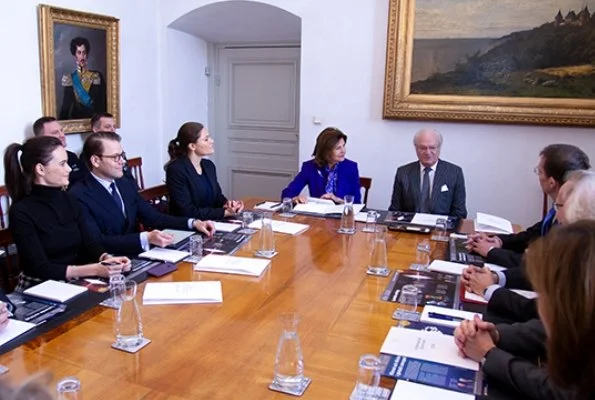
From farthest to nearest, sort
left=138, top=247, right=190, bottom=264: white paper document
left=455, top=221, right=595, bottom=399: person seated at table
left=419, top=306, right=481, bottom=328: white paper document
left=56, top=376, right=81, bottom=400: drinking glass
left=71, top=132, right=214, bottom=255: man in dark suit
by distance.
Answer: left=71, top=132, right=214, bottom=255: man in dark suit < left=138, top=247, right=190, bottom=264: white paper document < left=419, top=306, right=481, bottom=328: white paper document < left=56, top=376, right=81, bottom=400: drinking glass < left=455, top=221, right=595, bottom=399: person seated at table

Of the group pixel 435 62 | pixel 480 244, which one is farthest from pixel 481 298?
pixel 435 62

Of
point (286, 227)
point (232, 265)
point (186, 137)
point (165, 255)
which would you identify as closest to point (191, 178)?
point (186, 137)

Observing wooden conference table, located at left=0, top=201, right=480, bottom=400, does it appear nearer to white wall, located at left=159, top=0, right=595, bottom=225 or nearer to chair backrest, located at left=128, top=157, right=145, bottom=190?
white wall, located at left=159, top=0, right=595, bottom=225

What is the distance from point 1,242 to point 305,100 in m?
3.12

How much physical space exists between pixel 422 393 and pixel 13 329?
1.19 metres

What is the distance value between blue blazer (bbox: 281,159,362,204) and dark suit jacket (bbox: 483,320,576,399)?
Answer: 7.93 feet

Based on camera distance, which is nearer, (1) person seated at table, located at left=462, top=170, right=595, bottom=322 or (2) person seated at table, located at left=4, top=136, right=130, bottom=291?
(1) person seated at table, located at left=462, top=170, right=595, bottom=322

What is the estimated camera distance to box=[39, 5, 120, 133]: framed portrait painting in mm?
4129

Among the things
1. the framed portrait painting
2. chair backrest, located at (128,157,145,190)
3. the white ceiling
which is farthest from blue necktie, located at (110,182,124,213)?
the white ceiling

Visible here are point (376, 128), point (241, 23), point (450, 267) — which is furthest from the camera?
point (241, 23)

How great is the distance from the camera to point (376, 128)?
4.74 m

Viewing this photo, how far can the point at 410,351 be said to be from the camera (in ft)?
5.08

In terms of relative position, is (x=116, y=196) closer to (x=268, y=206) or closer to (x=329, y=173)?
(x=268, y=206)

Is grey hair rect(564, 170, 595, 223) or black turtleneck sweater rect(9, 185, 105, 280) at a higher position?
grey hair rect(564, 170, 595, 223)
